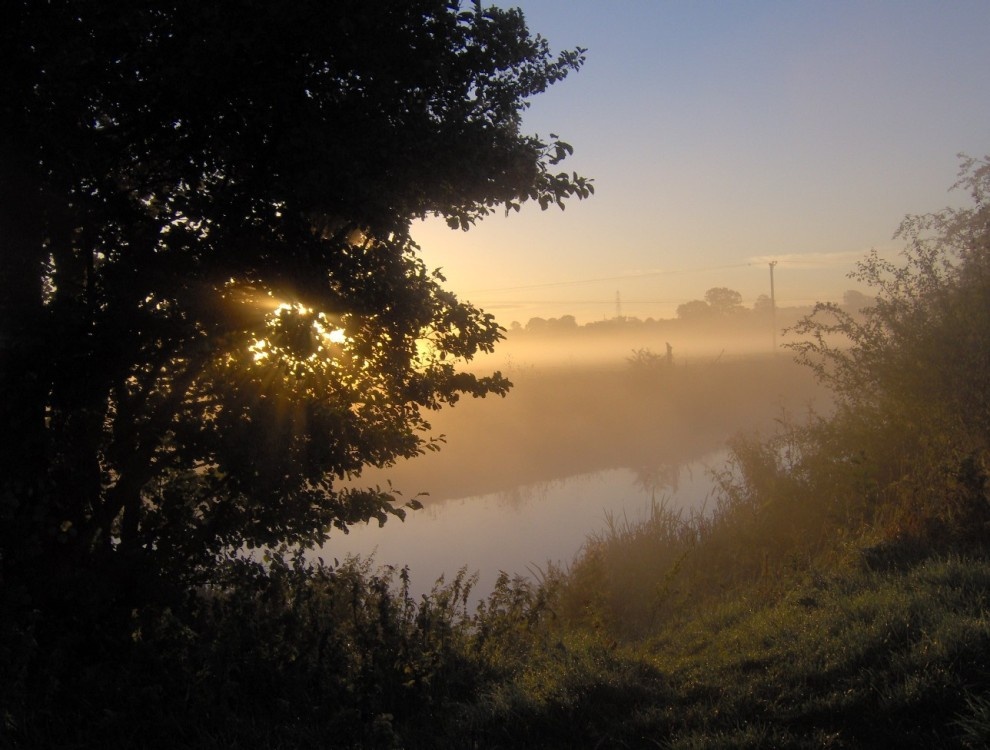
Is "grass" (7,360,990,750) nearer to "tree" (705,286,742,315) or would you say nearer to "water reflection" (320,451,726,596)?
"water reflection" (320,451,726,596)

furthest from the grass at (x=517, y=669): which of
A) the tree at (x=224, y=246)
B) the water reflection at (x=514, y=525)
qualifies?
the water reflection at (x=514, y=525)

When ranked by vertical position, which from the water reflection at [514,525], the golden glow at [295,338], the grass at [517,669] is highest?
the golden glow at [295,338]

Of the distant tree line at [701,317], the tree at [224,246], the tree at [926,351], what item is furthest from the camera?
the distant tree line at [701,317]

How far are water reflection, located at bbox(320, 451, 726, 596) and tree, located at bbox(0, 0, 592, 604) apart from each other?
708 centimetres

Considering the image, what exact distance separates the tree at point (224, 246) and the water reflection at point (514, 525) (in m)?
7.08

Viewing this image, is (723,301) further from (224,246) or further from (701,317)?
(224,246)

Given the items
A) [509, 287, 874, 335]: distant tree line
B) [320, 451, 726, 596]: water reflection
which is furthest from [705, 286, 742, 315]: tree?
[320, 451, 726, 596]: water reflection

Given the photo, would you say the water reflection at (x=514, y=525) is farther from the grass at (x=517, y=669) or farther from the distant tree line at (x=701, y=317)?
the distant tree line at (x=701, y=317)

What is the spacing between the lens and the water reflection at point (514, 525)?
1598 cm

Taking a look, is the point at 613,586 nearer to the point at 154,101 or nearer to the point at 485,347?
the point at 485,347

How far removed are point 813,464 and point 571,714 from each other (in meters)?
11.0

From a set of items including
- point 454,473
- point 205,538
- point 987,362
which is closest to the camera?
point 205,538

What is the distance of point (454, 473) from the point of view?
24766mm

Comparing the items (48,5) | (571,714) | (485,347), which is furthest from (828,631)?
(48,5)
